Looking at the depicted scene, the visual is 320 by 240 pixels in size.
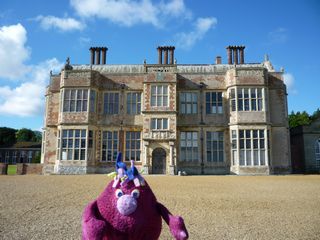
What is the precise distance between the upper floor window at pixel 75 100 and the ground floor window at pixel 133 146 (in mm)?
4069

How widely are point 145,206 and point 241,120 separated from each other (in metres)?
18.9

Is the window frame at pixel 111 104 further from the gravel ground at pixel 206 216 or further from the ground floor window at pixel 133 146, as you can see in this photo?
the gravel ground at pixel 206 216

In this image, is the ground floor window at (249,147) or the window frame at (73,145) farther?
the window frame at (73,145)

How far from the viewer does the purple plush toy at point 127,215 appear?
2.73m

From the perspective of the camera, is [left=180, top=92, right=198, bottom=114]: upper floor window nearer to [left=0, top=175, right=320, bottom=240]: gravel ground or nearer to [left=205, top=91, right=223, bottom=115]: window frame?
[left=205, top=91, right=223, bottom=115]: window frame

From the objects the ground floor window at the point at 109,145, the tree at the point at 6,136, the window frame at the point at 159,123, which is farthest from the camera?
the tree at the point at 6,136

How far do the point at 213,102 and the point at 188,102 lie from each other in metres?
2.01

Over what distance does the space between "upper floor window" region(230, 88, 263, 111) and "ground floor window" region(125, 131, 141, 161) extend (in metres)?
7.88

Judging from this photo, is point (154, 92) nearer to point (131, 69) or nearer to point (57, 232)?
point (131, 69)

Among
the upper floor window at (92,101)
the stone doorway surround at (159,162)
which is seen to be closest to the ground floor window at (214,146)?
the stone doorway surround at (159,162)

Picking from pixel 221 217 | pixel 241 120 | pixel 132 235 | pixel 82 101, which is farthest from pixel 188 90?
pixel 132 235

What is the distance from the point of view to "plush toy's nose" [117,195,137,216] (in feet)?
9.29

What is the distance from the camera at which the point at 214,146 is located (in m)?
21.8

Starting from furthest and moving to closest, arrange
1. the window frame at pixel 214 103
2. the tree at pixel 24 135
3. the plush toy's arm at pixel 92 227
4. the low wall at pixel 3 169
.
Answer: the tree at pixel 24 135 < the window frame at pixel 214 103 < the low wall at pixel 3 169 < the plush toy's arm at pixel 92 227
